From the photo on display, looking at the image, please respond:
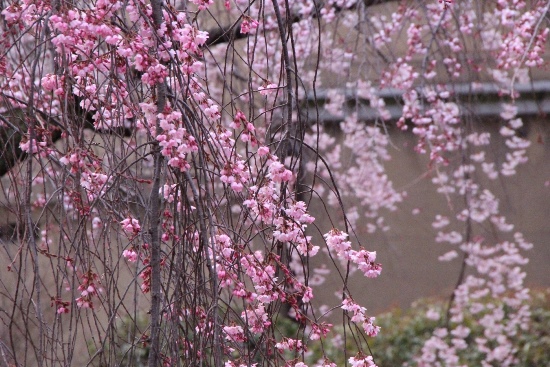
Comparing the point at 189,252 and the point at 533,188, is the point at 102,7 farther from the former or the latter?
the point at 533,188

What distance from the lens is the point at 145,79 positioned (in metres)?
1.50

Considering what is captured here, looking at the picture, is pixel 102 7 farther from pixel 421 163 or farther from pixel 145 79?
pixel 421 163

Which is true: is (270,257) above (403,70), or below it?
below

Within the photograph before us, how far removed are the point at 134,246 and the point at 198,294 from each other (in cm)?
20

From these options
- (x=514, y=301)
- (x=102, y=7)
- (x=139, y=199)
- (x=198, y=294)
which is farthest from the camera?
(x=514, y=301)

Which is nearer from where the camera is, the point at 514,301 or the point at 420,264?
the point at 514,301

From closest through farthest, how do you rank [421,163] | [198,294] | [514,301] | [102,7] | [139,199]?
[102,7] < [198,294] < [139,199] < [514,301] < [421,163]

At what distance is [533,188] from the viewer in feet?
21.6

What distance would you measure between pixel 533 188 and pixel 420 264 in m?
1.12

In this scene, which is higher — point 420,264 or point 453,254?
point 420,264

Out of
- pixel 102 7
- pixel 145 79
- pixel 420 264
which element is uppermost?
pixel 420 264

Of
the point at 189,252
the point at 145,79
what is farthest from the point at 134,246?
the point at 145,79

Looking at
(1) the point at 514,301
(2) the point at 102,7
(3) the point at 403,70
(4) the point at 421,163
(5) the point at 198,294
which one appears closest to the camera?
(2) the point at 102,7

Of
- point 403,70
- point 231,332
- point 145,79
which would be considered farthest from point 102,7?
point 403,70
